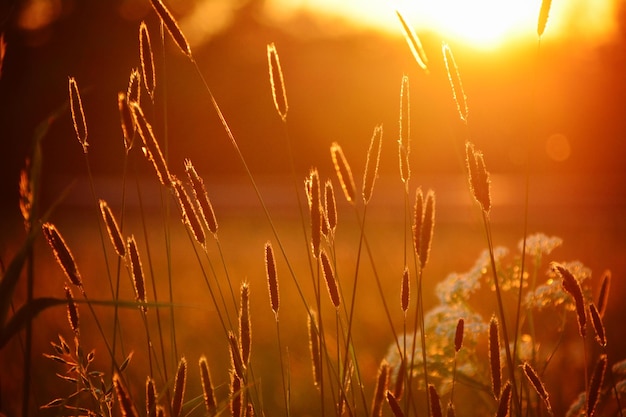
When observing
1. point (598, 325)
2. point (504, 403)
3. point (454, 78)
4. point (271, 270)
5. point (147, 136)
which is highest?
point (454, 78)

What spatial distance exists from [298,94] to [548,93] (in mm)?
5821

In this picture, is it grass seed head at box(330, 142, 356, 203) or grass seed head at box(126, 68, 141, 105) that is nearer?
grass seed head at box(330, 142, 356, 203)

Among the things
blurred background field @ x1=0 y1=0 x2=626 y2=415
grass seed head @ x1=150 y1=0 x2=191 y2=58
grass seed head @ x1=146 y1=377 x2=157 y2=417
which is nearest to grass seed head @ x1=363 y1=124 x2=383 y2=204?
grass seed head @ x1=150 y1=0 x2=191 y2=58

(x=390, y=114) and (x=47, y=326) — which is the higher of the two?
(x=390, y=114)

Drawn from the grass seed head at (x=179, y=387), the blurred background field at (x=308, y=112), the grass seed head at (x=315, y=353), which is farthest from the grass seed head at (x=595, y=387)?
the blurred background field at (x=308, y=112)

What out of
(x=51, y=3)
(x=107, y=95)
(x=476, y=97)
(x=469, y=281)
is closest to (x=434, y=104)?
(x=476, y=97)

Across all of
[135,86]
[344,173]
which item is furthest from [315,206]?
[135,86]

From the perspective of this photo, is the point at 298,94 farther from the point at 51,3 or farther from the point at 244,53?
the point at 51,3

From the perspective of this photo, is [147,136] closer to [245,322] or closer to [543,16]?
[245,322]

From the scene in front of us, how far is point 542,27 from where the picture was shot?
1549 mm

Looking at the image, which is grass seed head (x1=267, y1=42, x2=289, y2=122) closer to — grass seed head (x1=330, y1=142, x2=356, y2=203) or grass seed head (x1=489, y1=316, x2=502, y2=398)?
grass seed head (x1=330, y1=142, x2=356, y2=203)

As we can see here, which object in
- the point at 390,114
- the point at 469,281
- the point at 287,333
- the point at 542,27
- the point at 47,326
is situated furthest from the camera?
the point at 390,114

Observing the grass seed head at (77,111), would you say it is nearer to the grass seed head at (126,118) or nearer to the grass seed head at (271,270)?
the grass seed head at (126,118)

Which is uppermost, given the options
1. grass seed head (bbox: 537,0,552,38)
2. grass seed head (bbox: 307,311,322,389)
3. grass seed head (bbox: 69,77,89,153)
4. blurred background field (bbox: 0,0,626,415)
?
blurred background field (bbox: 0,0,626,415)
